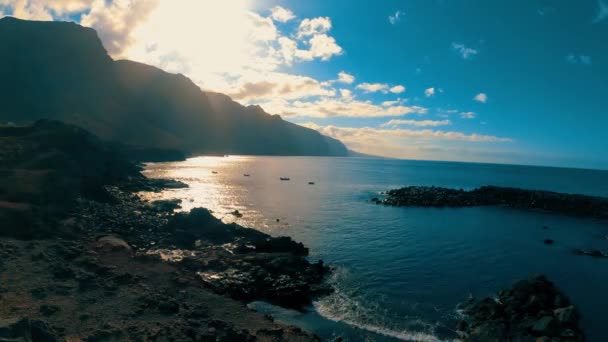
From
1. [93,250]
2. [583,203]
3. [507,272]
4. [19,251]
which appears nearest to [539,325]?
[507,272]

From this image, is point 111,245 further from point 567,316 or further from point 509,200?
point 509,200

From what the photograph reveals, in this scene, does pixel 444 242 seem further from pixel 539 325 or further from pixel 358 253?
pixel 539 325

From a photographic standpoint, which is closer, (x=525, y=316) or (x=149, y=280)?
(x=525, y=316)

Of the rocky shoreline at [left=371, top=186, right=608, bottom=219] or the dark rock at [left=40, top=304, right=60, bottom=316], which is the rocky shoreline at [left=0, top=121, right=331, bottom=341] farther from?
the rocky shoreline at [left=371, top=186, right=608, bottom=219]

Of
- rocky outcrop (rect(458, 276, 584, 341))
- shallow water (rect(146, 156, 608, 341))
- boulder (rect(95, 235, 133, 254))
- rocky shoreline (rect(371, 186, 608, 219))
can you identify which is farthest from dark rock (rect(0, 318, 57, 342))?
rocky shoreline (rect(371, 186, 608, 219))

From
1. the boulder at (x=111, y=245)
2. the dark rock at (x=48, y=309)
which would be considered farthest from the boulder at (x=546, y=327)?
the boulder at (x=111, y=245)

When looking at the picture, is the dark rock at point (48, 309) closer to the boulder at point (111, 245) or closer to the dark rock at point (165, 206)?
the boulder at point (111, 245)

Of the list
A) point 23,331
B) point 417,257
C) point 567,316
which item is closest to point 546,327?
point 567,316
